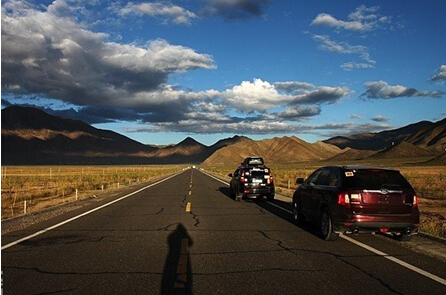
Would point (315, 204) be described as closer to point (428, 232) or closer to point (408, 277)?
point (428, 232)

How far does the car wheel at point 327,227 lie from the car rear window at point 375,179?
3.14 ft

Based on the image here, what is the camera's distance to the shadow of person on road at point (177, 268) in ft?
19.6

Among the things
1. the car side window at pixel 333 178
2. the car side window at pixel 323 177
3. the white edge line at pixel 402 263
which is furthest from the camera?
the car side window at pixel 323 177

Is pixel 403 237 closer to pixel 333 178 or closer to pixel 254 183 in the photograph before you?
pixel 333 178

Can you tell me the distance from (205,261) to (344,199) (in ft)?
11.2

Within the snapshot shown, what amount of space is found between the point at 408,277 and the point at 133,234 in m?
6.46

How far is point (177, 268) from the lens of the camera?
7090 mm

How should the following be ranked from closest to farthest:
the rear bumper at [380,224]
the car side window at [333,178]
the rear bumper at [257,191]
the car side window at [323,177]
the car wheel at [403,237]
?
the rear bumper at [380,224]
the car wheel at [403,237]
the car side window at [333,178]
the car side window at [323,177]
the rear bumper at [257,191]

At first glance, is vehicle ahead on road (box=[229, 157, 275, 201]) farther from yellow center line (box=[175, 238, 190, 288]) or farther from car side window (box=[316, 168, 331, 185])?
yellow center line (box=[175, 238, 190, 288])

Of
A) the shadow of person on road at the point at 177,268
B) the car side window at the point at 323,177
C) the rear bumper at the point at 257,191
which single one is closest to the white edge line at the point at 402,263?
the car side window at the point at 323,177

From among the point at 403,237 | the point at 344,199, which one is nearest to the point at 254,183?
the point at 403,237

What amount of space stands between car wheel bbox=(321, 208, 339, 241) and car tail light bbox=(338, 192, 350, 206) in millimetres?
569

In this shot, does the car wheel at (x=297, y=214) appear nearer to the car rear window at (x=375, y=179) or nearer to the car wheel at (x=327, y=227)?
the car wheel at (x=327, y=227)

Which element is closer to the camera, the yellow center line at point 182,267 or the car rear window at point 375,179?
the yellow center line at point 182,267
